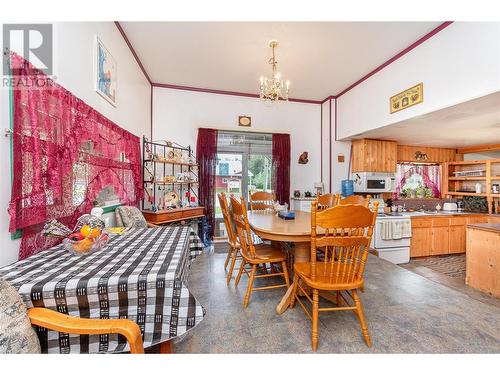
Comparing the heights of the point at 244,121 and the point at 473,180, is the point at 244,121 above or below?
above

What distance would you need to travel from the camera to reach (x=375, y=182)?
13.2 ft

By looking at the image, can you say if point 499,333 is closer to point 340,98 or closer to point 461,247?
point 461,247

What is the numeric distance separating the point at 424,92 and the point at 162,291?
3.42 meters

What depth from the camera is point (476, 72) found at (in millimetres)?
2062

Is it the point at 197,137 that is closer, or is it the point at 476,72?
the point at 476,72

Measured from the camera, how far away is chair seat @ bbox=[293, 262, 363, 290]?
142 centimetres

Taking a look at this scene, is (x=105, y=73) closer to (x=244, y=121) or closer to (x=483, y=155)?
(x=244, y=121)

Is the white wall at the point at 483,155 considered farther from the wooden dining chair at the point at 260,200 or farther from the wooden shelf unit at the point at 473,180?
the wooden dining chair at the point at 260,200

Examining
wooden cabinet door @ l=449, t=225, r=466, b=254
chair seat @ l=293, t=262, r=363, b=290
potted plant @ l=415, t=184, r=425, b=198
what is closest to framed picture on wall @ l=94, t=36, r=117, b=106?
chair seat @ l=293, t=262, r=363, b=290

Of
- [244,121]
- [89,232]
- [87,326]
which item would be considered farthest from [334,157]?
[87,326]

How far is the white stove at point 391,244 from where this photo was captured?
3.50 metres

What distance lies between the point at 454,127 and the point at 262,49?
3072 mm
